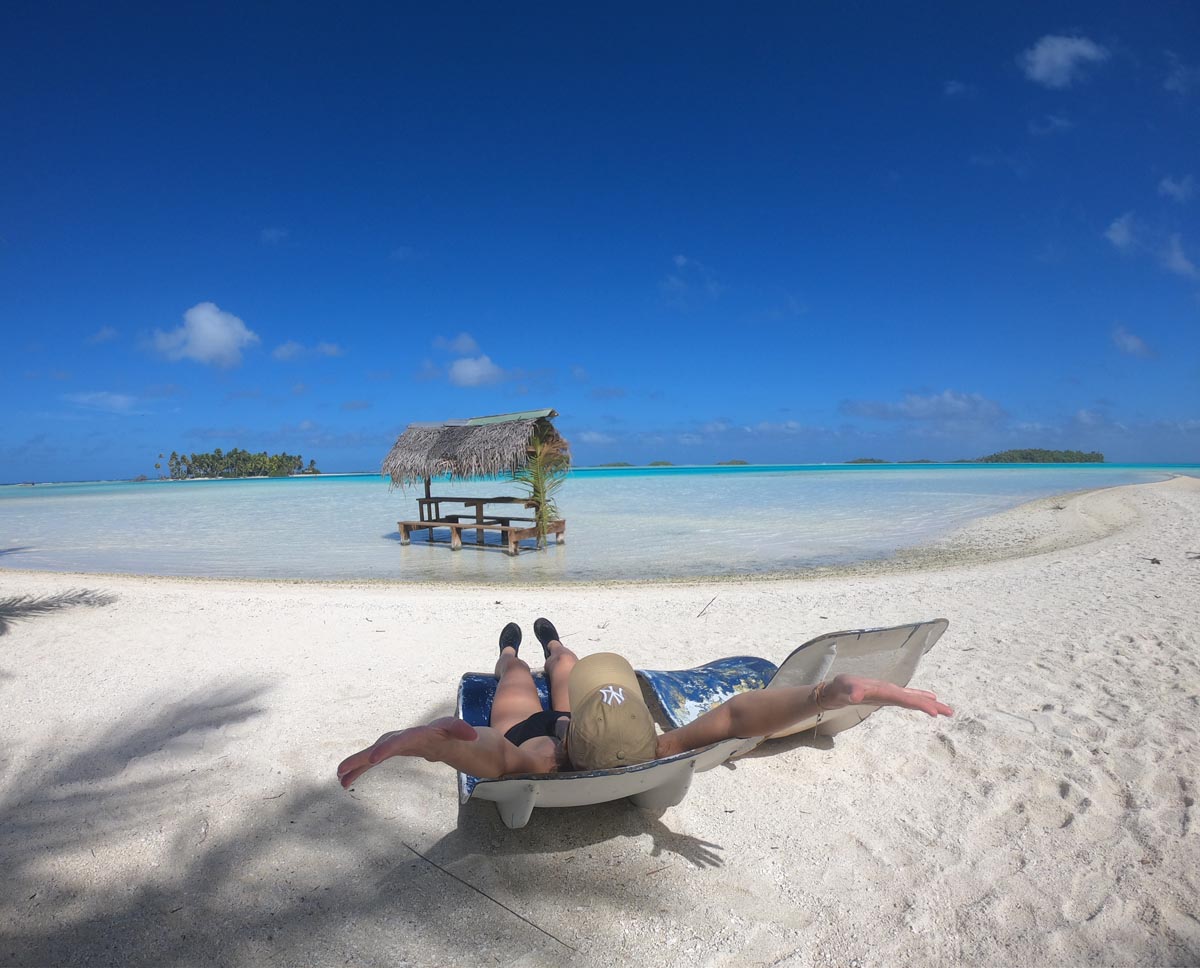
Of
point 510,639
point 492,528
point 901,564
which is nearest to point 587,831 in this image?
point 510,639

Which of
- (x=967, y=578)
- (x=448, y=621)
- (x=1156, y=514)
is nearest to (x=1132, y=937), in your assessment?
(x=448, y=621)

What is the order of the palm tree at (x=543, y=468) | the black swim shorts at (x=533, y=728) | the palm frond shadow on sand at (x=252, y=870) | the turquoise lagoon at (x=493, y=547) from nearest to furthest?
the palm frond shadow on sand at (x=252, y=870) < the black swim shorts at (x=533, y=728) < the turquoise lagoon at (x=493, y=547) < the palm tree at (x=543, y=468)

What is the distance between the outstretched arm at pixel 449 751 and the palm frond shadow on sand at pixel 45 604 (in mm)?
5700

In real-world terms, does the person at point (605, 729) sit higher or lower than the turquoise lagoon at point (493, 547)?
higher

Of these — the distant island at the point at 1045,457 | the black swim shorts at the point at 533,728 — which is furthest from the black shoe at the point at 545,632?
the distant island at the point at 1045,457

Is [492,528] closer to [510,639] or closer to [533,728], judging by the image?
[510,639]

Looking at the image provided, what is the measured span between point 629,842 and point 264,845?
54.5 inches

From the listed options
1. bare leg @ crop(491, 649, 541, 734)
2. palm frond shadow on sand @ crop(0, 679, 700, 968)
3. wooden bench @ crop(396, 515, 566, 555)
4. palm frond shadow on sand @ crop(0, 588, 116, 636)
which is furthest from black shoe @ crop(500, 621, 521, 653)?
wooden bench @ crop(396, 515, 566, 555)

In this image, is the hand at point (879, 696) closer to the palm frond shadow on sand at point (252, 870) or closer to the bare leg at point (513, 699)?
the palm frond shadow on sand at point (252, 870)

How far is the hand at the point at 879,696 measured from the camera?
6.84 feet

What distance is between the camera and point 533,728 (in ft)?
9.02

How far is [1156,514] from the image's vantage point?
15.2m

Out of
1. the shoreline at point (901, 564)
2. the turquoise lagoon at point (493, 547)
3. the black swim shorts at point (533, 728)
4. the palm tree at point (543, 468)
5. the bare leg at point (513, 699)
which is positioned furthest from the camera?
the palm tree at point (543, 468)

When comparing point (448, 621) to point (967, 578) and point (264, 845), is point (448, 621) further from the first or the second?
point (967, 578)
